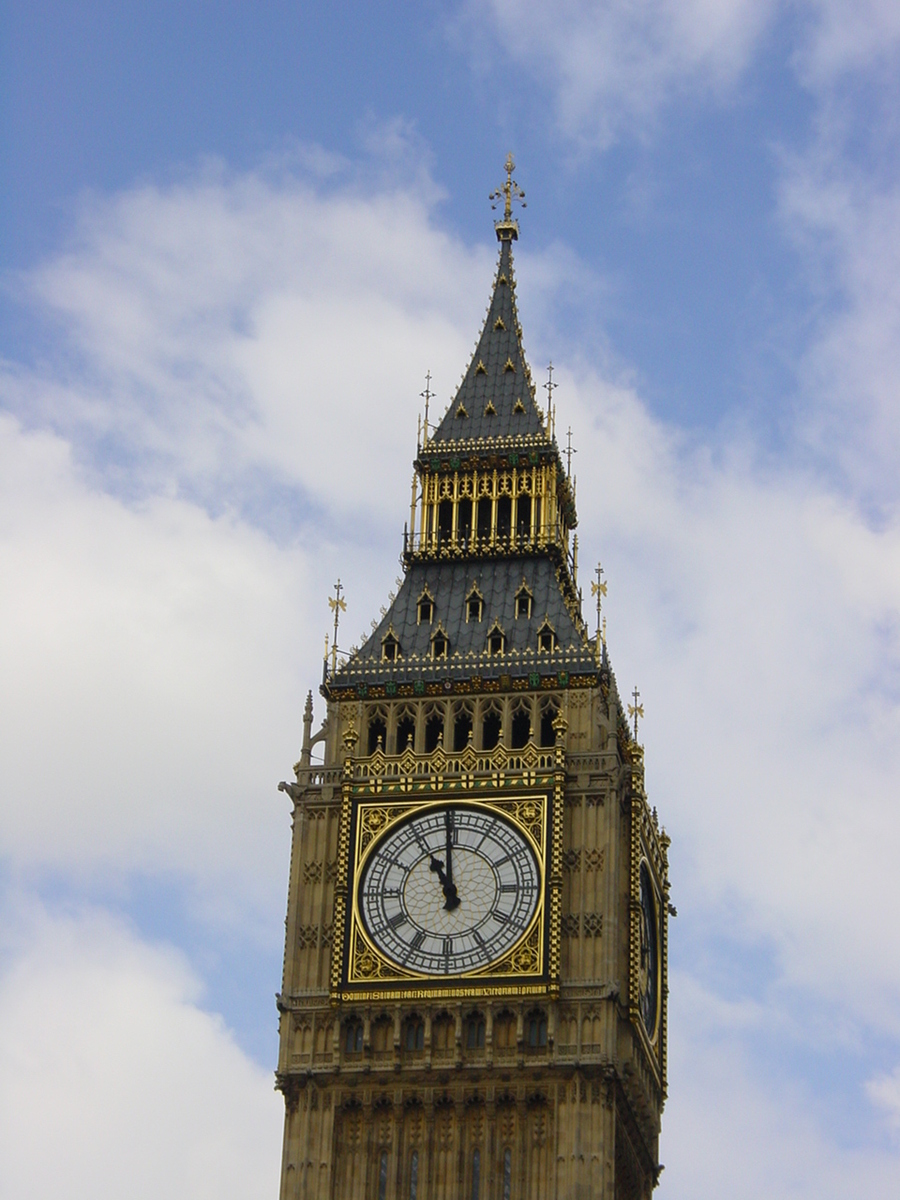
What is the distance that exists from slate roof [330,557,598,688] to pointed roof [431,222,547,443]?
4.62 metres

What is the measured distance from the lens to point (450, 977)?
Result: 75.1 metres

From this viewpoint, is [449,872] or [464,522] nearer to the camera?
[449,872]

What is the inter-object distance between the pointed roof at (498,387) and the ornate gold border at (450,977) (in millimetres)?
13320

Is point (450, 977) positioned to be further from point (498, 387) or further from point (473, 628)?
point (498, 387)

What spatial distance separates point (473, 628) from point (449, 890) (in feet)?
28.1

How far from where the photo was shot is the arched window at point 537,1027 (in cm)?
7438

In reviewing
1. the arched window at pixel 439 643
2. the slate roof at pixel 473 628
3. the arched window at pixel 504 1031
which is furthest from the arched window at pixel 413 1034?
the arched window at pixel 439 643

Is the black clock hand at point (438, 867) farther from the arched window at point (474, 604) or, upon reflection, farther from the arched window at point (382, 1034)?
the arched window at point (474, 604)

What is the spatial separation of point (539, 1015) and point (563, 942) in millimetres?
1908

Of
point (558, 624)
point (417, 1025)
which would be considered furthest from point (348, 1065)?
point (558, 624)

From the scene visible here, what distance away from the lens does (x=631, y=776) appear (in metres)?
78.6

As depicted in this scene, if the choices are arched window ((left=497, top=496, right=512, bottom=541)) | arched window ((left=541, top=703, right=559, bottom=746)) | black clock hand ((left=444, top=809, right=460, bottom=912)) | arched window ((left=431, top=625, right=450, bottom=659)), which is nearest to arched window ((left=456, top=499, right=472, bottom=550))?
arched window ((left=497, top=496, right=512, bottom=541))

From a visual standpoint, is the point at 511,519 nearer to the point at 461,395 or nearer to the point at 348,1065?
the point at 461,395

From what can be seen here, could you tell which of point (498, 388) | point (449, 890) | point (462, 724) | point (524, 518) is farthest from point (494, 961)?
point (498, 388)
